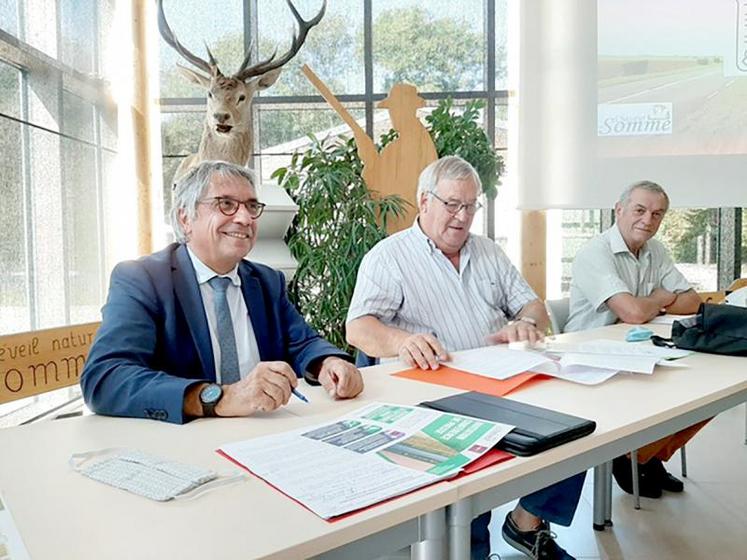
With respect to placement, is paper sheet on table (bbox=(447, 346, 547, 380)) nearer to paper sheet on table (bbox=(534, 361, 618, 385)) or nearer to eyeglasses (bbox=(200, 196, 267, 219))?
paper sheet on table (bbox=(534, 361, 618, 385))

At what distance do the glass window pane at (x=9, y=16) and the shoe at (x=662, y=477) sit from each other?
124 inches

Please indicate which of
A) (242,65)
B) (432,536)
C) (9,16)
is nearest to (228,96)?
(242,65)

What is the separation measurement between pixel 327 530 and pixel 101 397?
610 millimetres

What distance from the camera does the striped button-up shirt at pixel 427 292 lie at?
6.22ft

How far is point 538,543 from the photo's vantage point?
1.80 meters

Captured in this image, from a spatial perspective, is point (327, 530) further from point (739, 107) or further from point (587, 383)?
point (739, 107)

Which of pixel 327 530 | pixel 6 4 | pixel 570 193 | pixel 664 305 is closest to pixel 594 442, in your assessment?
pixel 327 530

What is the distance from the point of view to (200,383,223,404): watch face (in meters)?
1.10

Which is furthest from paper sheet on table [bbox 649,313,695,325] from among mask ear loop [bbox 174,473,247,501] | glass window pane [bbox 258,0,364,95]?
glass window pane [bbox 258,0,364,95]

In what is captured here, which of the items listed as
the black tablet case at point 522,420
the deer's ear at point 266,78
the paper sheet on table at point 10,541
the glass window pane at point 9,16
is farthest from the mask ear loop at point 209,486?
the deer's ear at point 266,78

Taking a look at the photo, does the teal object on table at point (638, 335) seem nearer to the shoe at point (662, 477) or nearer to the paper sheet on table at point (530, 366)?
the paper sheet on table at point (530, 366)

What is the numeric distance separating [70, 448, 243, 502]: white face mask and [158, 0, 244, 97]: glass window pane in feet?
13.6

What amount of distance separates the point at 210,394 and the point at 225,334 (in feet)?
0.96

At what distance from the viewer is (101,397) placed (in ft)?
3.63
